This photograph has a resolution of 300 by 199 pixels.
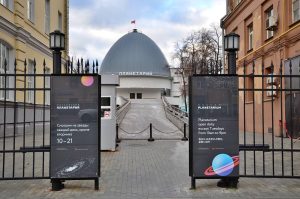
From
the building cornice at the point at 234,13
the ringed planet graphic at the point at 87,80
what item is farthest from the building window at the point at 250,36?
the ringed planet graphic at the point at 87,80

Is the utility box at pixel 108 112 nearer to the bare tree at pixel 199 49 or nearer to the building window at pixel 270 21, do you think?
the building window at pixel 270 21

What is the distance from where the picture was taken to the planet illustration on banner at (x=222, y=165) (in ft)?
27.8

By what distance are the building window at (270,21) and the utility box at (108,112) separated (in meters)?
10.9

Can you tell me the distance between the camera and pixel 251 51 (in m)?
26.8

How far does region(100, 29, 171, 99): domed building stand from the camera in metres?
90.6

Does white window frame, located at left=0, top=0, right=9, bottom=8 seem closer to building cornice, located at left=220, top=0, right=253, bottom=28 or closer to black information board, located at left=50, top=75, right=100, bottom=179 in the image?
building cornice, located at left=220, top=0, right=253, bottom=28

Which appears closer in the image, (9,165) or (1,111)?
(9,165)

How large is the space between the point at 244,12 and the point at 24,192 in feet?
76.4

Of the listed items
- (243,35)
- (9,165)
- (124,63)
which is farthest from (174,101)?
(9,165)

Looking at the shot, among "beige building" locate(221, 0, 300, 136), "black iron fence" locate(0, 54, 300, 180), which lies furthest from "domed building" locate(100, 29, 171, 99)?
"black iron fence" locate(0, 54, 300, 180)

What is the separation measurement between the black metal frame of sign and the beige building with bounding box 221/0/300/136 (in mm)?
9125

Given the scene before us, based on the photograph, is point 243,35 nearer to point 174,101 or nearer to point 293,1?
point 293,1

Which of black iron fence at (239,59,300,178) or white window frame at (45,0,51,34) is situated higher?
white window frame at (45,0,51,34)

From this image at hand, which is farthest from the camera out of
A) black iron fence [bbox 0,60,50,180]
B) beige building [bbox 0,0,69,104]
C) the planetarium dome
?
the planetarium dome
